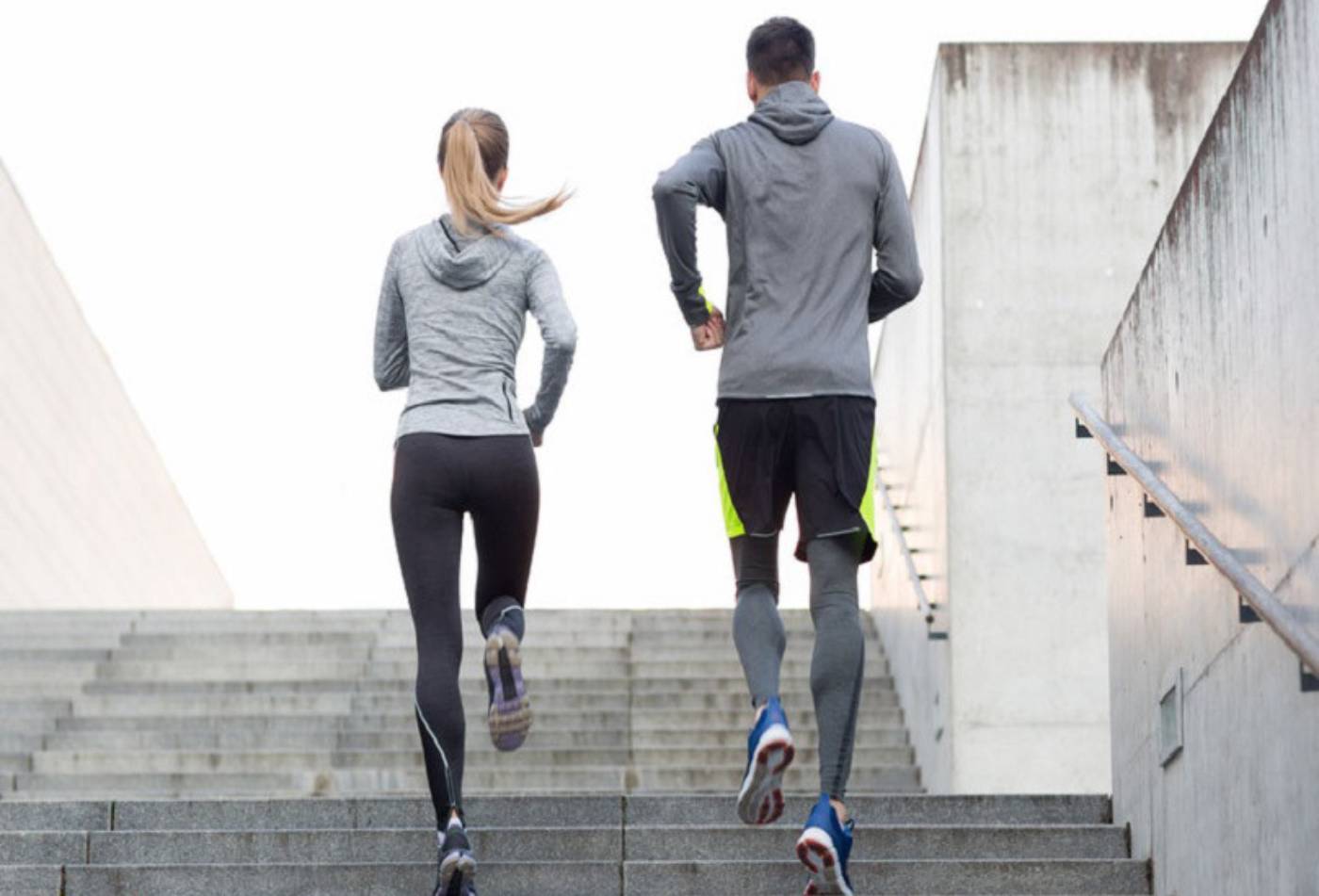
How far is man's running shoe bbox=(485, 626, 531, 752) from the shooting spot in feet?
19.2

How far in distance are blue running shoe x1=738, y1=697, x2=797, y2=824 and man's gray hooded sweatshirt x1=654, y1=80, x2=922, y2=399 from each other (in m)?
0.78

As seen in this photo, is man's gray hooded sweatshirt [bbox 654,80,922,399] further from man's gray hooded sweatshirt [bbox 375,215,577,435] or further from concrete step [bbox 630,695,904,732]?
concrete step [bbox 630,695,904,732]

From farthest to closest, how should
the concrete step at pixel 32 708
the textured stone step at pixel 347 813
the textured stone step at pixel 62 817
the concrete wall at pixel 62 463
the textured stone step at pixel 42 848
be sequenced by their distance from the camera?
the concrete wall at pixel 62 463, the concrete step at pixel 32 708, the textured stone step at pixel 62 817, the textured stone step at pixel 347 813, the textured stone step at pixel 42 848

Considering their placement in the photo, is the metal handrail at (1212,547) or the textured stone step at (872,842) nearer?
the metal handrail at (1212,547)

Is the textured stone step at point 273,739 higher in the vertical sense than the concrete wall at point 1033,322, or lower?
lower

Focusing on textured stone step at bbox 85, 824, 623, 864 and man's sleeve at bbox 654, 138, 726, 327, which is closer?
man's sleeve at bbox 654, 138, 726, 327

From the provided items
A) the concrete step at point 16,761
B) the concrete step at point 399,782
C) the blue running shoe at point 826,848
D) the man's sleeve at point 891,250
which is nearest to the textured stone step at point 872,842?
the blue running shoe at point 826,848

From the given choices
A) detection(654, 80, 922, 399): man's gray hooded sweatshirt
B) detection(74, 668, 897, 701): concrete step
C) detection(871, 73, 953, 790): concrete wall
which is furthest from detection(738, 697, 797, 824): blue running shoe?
detection(74, 668, 897, 701): concrete step

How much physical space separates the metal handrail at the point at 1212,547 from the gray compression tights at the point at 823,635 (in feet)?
2.34

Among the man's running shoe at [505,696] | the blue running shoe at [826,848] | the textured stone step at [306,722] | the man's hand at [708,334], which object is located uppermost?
the textured stone step at [306,722]

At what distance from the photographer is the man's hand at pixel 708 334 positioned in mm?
5824

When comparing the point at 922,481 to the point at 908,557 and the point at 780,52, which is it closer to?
the point at 908,557

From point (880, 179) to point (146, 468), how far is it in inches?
482

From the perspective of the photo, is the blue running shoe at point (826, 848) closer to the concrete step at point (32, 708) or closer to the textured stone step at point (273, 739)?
the textured stone step at point (273, 739)
